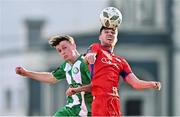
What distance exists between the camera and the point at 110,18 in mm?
7762

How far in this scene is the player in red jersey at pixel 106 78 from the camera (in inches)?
298

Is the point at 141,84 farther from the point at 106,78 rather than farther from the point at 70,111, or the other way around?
the point at 70,111

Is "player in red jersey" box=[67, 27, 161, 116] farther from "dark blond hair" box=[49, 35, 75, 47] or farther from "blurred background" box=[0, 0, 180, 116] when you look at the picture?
"blurred background" box=[0, 0, 180, 116]

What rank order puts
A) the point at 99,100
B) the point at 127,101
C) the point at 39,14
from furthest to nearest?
the point at 39,14 → the point at 127,101 → the point at 99,100

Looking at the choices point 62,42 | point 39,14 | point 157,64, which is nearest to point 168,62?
point 157,64

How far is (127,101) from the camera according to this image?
2872 cm

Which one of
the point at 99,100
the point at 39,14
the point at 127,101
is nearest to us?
the point at 99,100

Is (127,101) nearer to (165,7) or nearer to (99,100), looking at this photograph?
(165,7)

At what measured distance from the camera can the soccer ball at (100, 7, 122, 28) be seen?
305 inches

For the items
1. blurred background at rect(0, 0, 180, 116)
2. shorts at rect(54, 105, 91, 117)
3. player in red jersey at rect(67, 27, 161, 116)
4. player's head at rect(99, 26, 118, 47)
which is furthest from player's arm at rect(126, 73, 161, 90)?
blurred background at rect(0, 0, 180, 116)

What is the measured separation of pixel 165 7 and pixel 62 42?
21375mm

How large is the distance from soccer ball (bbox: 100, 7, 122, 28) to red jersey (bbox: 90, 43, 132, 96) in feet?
0.59

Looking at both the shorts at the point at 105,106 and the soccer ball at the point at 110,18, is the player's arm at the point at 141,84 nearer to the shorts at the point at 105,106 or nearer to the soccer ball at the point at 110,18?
the shorts at the point at 105,106

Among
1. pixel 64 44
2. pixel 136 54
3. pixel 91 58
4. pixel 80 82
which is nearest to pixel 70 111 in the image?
pixel 80 82
